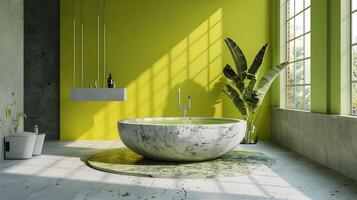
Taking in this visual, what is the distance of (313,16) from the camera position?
4.32 m

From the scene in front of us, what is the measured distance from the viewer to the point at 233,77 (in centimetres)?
567

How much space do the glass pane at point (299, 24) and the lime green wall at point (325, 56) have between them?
70 cm

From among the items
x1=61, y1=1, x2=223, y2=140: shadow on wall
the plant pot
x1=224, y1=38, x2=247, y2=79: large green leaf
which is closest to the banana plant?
x1=224, y1=38, x2=247, y2=79: large green leaf

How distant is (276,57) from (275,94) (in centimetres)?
57

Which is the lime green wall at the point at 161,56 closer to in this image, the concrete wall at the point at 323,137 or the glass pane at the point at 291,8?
the glass pane at the point at 291,8

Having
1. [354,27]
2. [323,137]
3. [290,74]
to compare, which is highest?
[354,27]

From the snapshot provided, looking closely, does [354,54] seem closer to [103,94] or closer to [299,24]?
[299,24]

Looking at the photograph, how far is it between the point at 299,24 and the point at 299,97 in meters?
0.98

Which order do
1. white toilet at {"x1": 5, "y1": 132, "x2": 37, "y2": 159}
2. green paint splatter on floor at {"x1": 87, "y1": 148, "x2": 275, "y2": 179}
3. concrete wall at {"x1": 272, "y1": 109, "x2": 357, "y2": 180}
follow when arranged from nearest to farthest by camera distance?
concrete wall at {"x1": 272, "y1": 109, "x2": 357, "y2": 180}
green paint splatter on floor at {"x1": 87, "y1": 148, "x2": 275, "y2": 179}
white toilet at {"x1": 5, "y1": 132, "x2": 37, "y2": 159}

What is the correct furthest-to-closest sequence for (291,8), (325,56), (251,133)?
(251,133) < (291,8) < (325,56)

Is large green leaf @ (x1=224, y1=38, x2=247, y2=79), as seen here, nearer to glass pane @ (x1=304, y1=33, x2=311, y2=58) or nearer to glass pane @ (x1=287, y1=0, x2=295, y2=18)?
glass pane @ (x1=287, y1=0, x2=295, y2=18)

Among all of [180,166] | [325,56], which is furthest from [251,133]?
[180,166]

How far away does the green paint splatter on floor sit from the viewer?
→ 3.47 metres

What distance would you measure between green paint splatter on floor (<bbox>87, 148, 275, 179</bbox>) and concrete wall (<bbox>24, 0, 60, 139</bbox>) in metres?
2.12
